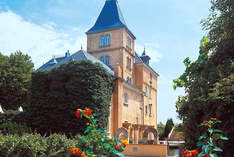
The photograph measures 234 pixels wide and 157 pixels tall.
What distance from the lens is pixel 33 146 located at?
954 cm

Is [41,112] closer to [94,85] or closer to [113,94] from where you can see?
[94,85]

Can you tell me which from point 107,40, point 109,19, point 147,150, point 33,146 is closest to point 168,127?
point 107,40

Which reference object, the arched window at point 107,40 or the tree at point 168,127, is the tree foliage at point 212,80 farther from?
the tree at point 168,127

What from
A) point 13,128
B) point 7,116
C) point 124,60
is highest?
point 124,60

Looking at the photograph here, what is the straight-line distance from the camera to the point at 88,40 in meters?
39.4

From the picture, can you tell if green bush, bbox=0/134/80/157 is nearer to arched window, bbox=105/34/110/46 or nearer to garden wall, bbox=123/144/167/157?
garden wall, bbox=123/144/167/157

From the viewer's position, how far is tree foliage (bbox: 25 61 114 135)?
23.9 meters

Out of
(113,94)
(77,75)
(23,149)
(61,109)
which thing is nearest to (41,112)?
(61,109)

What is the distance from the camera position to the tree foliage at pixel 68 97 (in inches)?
941

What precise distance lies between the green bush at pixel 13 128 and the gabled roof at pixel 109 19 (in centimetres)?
1990

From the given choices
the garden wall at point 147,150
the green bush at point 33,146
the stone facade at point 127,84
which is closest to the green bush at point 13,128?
the stone facade at point 127,84

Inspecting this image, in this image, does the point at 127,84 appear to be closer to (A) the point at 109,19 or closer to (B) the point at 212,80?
(A) the point at 109,19

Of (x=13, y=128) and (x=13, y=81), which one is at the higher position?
(x=13, y=81)

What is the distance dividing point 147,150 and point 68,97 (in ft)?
30.3
